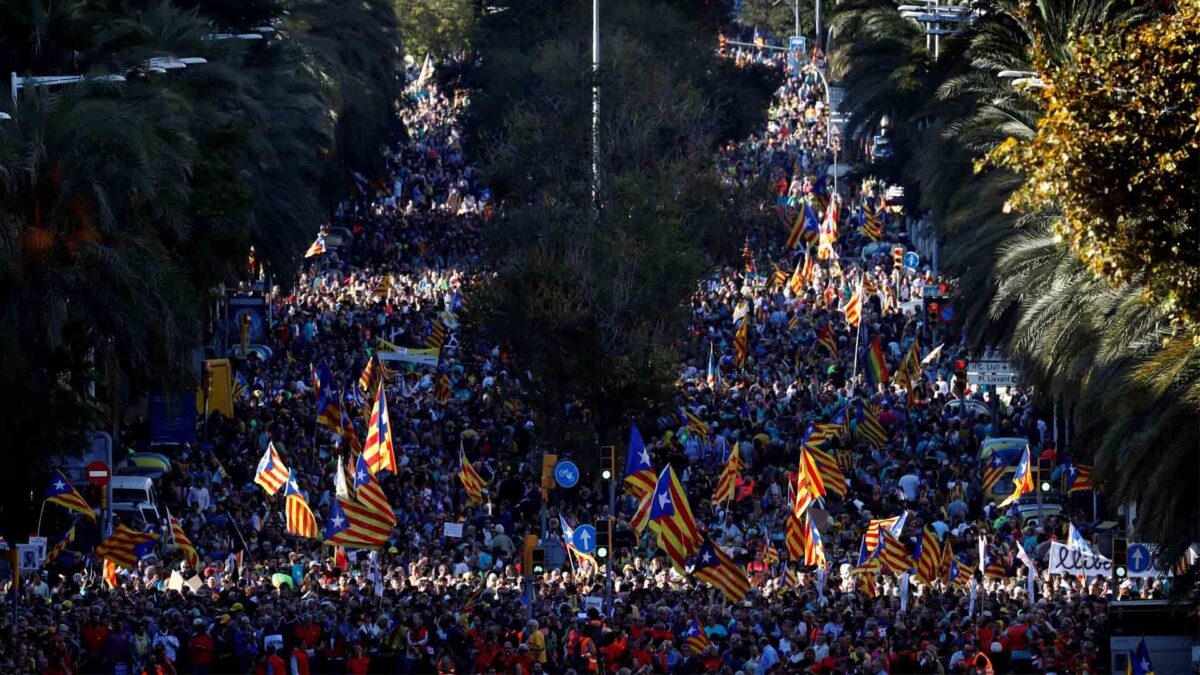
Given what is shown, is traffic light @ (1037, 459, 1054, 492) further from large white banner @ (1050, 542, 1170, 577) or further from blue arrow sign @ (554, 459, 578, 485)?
blue arrow sign @ (554, 459, 578, 485)

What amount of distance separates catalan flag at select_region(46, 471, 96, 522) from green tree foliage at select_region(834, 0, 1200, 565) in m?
13.1

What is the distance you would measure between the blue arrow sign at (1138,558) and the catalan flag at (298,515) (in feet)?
36.1

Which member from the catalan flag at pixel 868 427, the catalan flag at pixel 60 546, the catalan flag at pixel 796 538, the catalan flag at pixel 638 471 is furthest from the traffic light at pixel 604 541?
the catalan flag at pixel 868 427

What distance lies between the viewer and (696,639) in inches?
1318

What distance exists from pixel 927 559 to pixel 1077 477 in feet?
23.4

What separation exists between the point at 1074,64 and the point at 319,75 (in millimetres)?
50631

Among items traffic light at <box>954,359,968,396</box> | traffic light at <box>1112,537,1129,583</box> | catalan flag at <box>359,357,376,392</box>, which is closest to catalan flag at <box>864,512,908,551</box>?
traffic light at <box>1112,537,1129,583</box>

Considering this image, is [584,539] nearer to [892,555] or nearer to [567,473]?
[567,473]

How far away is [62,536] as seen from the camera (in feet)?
142

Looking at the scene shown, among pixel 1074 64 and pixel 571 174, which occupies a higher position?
pixel 1074 64

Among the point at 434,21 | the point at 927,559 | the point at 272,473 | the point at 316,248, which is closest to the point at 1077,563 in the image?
the point at 927,559

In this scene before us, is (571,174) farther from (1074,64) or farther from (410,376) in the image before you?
(1074,64)

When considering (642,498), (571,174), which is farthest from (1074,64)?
(571,174)

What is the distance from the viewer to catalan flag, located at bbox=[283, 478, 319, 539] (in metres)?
40.9
